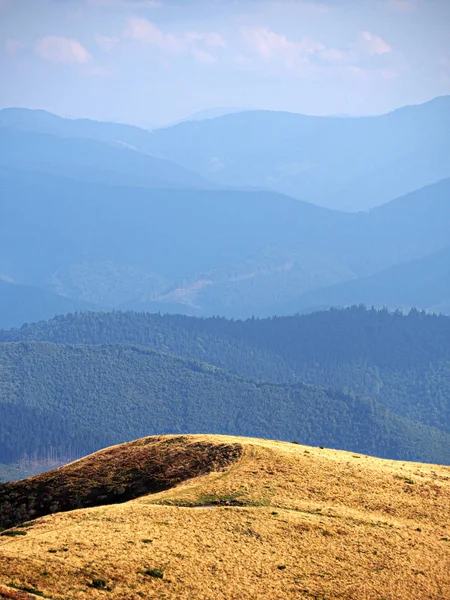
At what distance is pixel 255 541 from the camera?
2170 inches

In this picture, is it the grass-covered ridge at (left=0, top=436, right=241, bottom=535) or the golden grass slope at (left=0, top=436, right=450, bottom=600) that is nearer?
the golden grass slope at (left=0, top=436, right=450, bottom=600)

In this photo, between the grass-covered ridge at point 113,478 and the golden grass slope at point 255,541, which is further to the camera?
the grass-covered ridge at point 113,478

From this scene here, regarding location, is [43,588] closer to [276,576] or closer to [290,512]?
[276,576]

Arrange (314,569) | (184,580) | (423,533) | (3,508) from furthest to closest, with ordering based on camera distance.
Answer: (3,508) < (423,533) < (314,569) < (184,580)

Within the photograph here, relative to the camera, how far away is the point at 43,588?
46.1 metres

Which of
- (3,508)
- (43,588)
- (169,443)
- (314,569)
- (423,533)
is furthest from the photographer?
(169,443)

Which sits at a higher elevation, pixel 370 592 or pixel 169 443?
pixel 169 443

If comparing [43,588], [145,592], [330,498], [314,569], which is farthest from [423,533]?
[43,588]

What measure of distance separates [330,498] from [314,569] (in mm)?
11517

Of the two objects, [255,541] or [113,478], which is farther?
Answer: [113,478]

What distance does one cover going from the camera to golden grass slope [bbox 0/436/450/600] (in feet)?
160

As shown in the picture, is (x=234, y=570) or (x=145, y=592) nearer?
(x=145, y=592)

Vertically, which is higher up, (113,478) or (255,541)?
(113,478)

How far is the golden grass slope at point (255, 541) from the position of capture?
1916 inches
